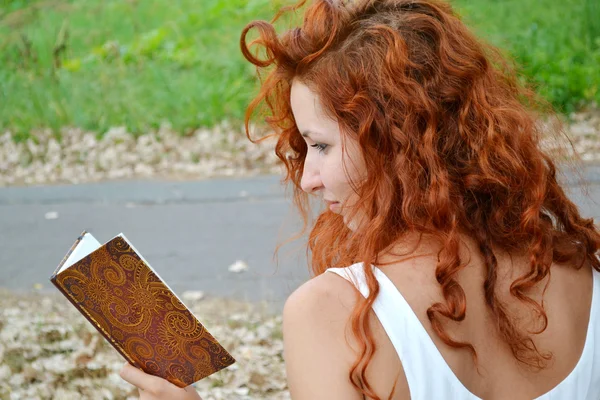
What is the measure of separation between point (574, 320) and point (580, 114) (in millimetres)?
5314

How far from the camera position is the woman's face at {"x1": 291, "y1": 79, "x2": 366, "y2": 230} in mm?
1808

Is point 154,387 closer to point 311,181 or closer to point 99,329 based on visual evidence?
point 99,329

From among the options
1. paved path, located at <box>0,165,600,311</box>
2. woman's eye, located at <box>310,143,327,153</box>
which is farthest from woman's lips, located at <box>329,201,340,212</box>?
paved path, located at <box>0,165,600,311</box>

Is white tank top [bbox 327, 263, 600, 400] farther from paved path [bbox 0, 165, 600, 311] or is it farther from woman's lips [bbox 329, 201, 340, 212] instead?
paved path [bbox 0, 165, 600, 311]

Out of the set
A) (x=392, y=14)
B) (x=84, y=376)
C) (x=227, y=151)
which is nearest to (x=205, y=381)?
(x=84, y=376)

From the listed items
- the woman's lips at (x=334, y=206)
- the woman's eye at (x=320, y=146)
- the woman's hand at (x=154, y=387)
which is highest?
the woman's eye at (x=320, y=146)

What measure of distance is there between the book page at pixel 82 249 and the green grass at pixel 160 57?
5040 mm

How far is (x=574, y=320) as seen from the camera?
1.73 meters

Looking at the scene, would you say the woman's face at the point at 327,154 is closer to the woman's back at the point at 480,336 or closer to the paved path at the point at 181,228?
the woman's back at the point at 480,336

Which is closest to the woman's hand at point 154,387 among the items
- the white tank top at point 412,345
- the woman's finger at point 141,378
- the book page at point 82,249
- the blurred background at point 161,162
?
the woman's finger at point 141,378

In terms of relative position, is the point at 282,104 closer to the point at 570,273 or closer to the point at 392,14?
the point at 392,14

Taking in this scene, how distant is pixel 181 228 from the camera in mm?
5434

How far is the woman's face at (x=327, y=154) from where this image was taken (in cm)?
181

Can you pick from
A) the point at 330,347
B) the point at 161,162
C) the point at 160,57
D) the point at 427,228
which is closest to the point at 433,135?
the point at 427,228
